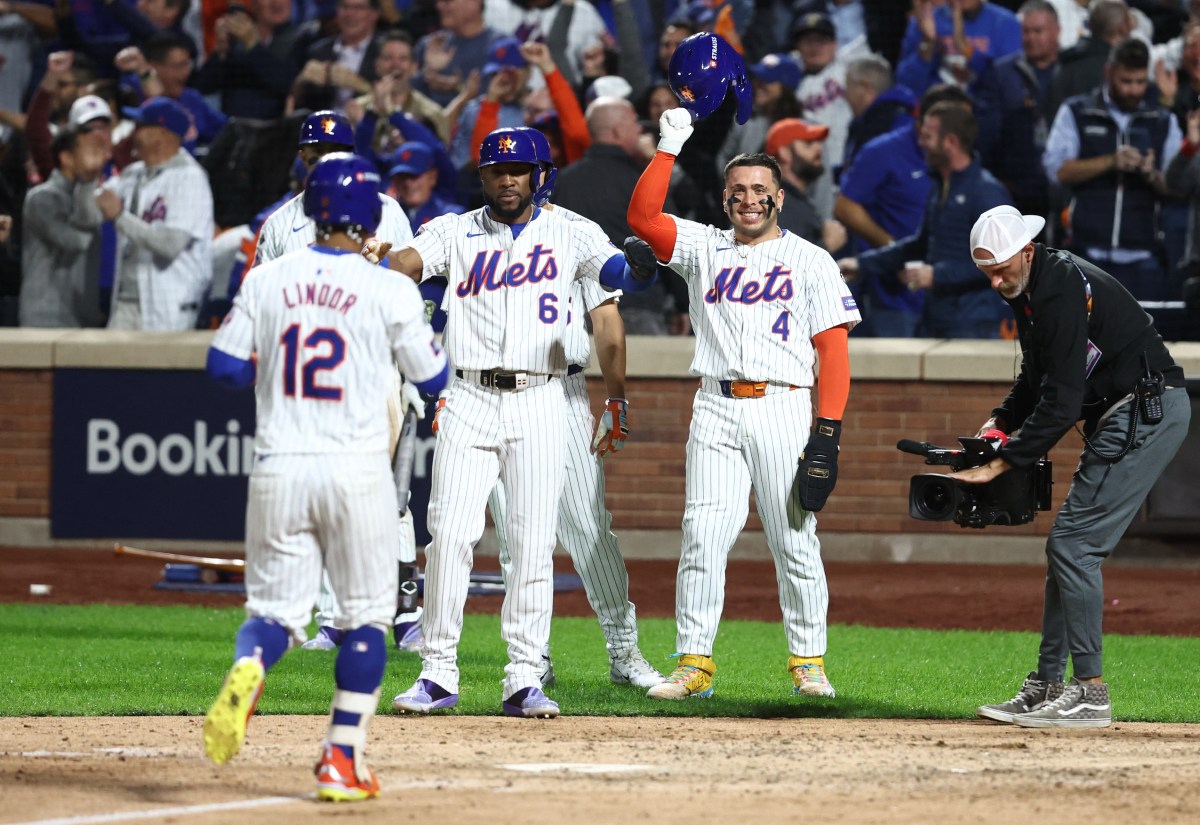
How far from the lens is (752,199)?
691cm

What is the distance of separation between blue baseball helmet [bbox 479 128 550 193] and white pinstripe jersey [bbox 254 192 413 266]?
1.22m

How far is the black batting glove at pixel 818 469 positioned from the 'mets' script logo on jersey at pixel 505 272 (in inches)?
47.5

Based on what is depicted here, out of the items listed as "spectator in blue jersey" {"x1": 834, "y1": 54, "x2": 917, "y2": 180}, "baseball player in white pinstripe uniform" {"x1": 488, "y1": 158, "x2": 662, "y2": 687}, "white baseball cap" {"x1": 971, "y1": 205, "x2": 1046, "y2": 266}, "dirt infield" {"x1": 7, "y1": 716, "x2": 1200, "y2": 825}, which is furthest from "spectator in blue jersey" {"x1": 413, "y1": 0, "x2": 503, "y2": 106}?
"dirt infield" {"x1": 7, "y1": 716, "x2": 1200, "y2": 825}

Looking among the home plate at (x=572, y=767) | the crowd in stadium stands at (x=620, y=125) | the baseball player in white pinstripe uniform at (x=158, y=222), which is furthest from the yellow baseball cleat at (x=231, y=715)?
the baseball player in white pinstripe uniform at (x=158, y=222)

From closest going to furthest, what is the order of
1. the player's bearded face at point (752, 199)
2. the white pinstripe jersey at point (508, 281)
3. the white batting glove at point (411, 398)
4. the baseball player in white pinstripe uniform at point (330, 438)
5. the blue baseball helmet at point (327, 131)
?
1. the baseball player in white pinstripe uniform at point (330, 438)
2. the white pinstripe jersey at point (508, 281)
3. the player's bearded face at point (752, 199)
4. the blue baseball helmet at point (327, 131)
5. the white batting glove at point (411, 398)

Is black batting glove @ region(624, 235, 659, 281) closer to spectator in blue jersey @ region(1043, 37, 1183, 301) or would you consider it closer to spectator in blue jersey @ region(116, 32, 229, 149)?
spectator in blue jersey @ region(1043, 37, 1183, 301)

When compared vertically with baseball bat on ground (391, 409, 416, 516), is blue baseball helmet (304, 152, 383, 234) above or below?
above

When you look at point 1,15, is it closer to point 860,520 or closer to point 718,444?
point 860,520

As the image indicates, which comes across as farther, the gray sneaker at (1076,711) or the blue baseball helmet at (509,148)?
the blue baseball helmet at (509,148)

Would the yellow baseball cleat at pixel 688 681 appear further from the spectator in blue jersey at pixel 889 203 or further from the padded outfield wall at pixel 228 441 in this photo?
the spectator in blue jersey at pixel 889 203

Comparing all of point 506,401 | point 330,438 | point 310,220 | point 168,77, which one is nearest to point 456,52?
point 168,77

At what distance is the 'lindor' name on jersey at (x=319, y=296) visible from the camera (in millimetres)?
4941

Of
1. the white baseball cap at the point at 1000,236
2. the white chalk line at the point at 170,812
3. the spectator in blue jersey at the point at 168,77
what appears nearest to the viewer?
the white chalk line at the point at 170,812

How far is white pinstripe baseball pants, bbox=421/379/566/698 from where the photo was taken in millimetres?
6418
